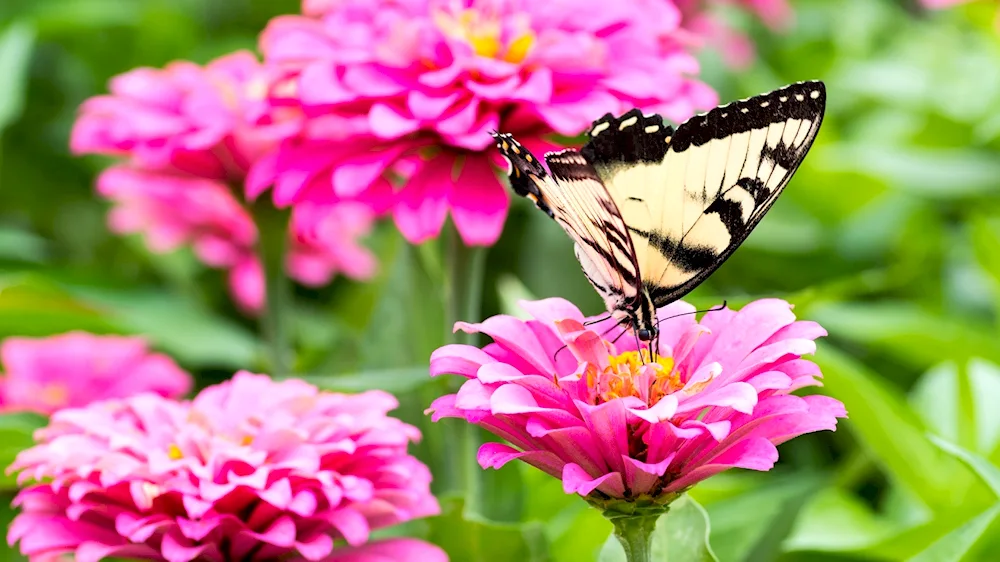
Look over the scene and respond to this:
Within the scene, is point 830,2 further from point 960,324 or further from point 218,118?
point 218,118

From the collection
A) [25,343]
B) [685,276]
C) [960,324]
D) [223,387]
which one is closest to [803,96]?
[685,276]

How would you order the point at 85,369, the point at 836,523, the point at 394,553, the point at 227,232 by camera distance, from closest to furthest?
the point at 394,553, the point at 836,523, the point at 85,369, the point at 227,232

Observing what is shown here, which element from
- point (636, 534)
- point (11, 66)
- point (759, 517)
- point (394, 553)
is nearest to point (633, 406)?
point (636, 534)

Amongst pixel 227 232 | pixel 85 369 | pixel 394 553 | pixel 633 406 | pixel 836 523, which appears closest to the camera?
pixel 633 406

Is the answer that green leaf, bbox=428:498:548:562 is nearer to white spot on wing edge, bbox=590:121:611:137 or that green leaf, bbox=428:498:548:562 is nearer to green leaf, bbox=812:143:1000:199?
white spot on wing edge, bbox=590:121:611:137

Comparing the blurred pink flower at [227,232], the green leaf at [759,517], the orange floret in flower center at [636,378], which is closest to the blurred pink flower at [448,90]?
the orange floret in flower center at [636,378]

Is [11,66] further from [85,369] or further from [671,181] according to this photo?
[671,181]
